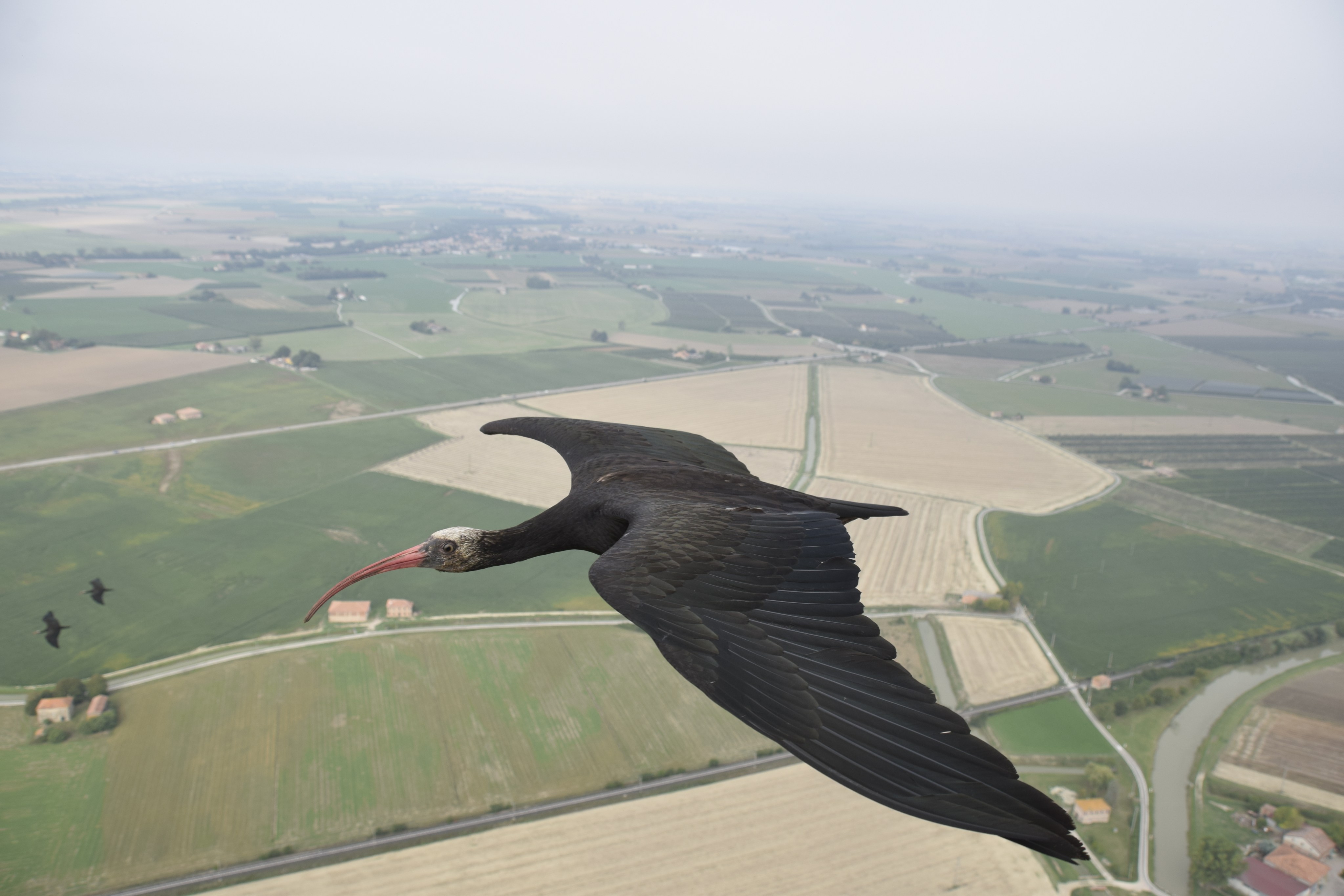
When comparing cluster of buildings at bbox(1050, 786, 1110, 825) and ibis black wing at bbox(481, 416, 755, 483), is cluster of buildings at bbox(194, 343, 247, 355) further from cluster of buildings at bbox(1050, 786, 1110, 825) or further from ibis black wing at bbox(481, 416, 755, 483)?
cluster of buildings at bbox(1050, 786, 1110, 825)

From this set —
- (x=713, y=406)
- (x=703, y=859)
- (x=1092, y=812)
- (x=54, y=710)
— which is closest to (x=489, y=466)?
(x=713, y=406)

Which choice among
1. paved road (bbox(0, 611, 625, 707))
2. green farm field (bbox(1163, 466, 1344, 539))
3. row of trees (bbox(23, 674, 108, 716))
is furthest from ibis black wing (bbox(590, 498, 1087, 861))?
green farm field (bbox(1163, 466, 1344, 539))

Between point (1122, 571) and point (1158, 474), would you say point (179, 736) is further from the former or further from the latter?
point (1158, 474)

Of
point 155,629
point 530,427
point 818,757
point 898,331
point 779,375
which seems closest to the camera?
point 818,757

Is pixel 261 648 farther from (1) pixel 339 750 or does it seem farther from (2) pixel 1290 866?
(2) pixel 1290 866

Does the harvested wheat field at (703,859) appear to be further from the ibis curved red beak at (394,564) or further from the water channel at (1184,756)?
the ibis curved red beak at (394,564)

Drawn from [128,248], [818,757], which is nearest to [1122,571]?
[818,757]

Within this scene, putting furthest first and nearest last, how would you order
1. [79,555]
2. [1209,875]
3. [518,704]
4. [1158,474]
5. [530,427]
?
1. [1158,474]
2. [79,555]
3. [518,704]
4. [1209,875]
5. [530,427]

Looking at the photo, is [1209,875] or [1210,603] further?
[1210,603]
